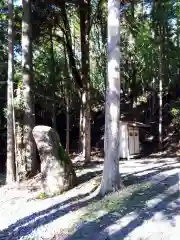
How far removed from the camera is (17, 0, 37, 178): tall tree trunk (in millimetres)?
11570

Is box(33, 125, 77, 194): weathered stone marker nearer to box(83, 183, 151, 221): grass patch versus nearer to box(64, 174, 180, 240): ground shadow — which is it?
box(83, 183, 151, 221): grass patch

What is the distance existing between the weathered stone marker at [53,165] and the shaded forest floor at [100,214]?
423 mm

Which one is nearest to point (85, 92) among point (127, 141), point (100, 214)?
point (127, 141)

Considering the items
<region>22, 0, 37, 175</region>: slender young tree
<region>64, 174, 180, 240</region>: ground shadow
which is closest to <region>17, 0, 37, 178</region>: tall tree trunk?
<region>22, 0, 37, 175</region>: slender young tree

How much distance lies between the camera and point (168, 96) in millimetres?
22062

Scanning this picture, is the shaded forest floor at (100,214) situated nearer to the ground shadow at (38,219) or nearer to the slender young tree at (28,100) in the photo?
the ground shadow at (38,219)

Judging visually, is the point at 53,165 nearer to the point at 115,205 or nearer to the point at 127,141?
the point at 115,205

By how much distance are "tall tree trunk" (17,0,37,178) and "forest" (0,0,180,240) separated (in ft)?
0.13

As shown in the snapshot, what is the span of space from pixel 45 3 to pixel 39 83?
5.00 metres

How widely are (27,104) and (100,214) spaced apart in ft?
23.1

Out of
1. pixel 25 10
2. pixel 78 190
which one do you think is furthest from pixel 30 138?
pixel 25 10

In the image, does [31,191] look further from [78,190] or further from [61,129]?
[61,129]

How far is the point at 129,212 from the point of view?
538cm

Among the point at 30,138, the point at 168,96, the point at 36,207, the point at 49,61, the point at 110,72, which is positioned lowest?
the point at 36,207
